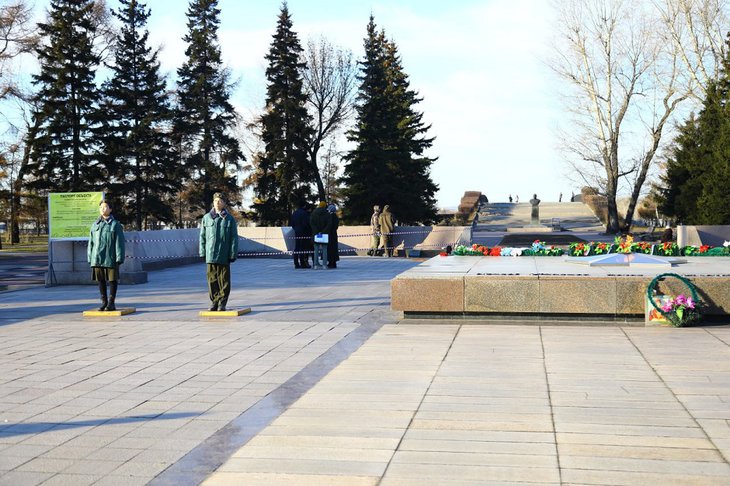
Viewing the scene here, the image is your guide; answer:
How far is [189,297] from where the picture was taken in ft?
47.3

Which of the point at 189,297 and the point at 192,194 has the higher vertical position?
the point at 192,194

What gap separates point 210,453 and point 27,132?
44.4 meters

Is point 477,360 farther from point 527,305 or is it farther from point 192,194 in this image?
point 192,194

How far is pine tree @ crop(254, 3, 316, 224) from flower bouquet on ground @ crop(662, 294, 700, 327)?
3574 cm

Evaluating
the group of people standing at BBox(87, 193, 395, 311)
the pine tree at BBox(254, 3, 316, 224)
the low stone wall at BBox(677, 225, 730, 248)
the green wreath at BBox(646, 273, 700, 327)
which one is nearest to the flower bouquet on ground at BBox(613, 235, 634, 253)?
the green wreath at BBox(646, 273, 700, 327)

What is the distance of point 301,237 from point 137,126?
26522 mm

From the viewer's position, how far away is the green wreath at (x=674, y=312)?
9.59 metres

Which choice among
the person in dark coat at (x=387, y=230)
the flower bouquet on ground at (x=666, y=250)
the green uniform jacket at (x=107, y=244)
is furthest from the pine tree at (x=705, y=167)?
the green uniform jacket at (x=107, y=244)

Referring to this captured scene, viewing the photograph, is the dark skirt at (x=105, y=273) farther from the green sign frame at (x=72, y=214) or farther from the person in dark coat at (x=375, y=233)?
the person in dark coat at (x=375, y=233)

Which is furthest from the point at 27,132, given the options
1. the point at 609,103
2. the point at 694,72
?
the point at 694,72

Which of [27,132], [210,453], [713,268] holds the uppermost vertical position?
[27,132]

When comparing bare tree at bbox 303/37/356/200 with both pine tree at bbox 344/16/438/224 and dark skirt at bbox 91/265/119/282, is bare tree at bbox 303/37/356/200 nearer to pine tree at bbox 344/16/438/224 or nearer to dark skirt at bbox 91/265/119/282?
pine tree at bbox 344/16/438/224

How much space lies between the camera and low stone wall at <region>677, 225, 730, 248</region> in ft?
91.9

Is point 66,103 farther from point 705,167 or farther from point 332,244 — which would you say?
point 705,167
